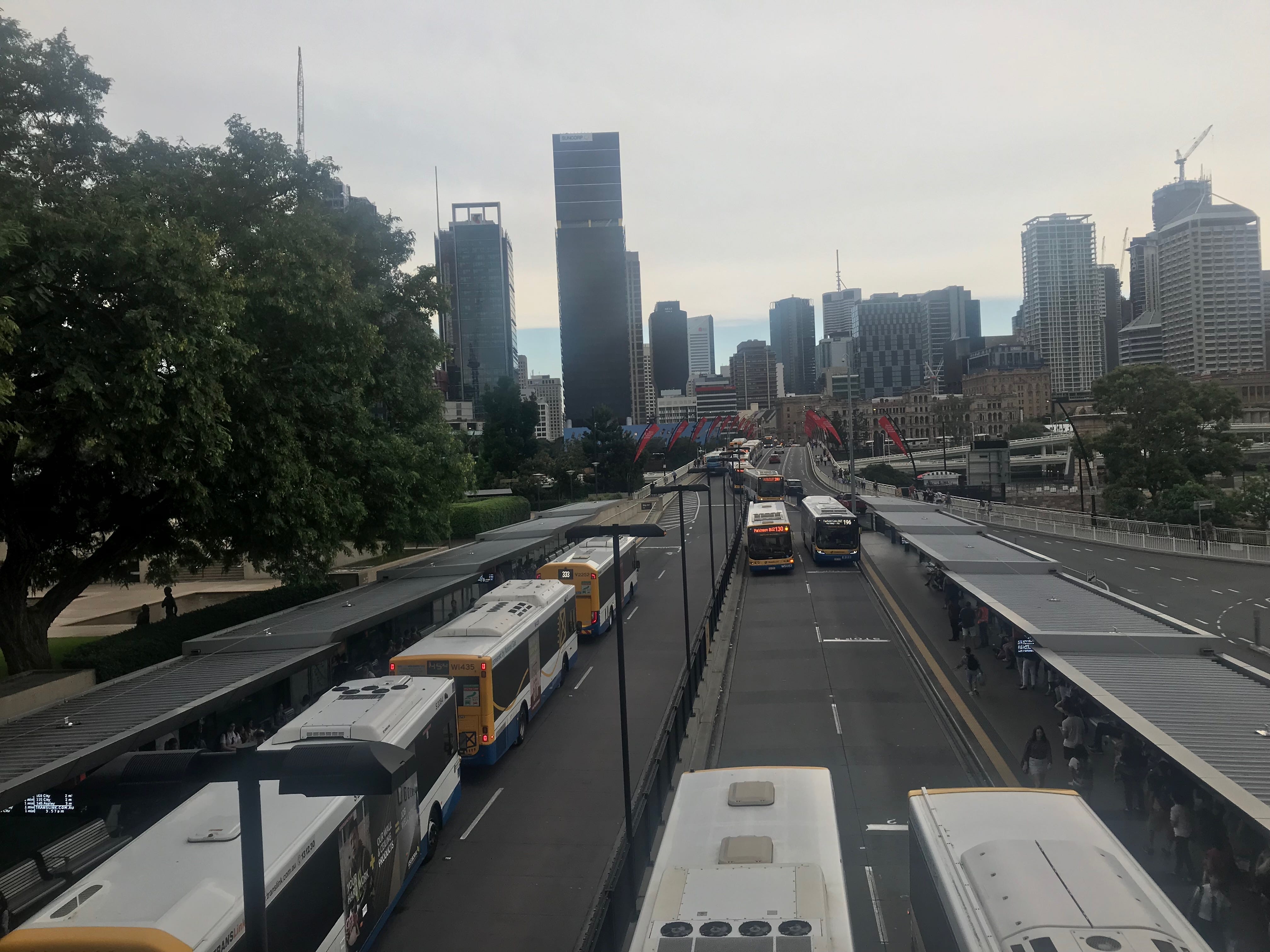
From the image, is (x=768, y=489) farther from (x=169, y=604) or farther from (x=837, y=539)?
(x=169, y=604)

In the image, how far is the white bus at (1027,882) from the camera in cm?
614

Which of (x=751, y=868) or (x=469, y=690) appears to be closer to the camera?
(x=751, y=868)

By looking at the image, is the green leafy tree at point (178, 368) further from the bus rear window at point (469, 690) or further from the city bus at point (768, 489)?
the city bus at point (768, 489)

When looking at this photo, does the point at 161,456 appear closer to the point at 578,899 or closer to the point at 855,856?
the point at 578,899

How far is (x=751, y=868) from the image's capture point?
309 inches

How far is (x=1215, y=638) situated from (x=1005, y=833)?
10.0 metres

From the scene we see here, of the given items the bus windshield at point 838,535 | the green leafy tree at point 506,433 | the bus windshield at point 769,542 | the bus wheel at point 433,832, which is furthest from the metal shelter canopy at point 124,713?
the green leafy tree at point 506,433

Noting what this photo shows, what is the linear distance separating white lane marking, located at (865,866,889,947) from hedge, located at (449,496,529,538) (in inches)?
1409

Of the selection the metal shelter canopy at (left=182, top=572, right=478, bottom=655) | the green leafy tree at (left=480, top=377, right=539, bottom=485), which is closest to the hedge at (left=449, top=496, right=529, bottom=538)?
the green leafy tree at (left=480, top=377, right=539, bottom=485)

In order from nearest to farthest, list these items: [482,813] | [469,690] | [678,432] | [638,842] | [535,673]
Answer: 1. [638,842]
2. [482,813]
3. [469,690]
4. [535,673]
5. [678,432]

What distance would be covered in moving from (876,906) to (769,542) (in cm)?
3021

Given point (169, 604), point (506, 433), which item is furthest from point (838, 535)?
point (506, 433)

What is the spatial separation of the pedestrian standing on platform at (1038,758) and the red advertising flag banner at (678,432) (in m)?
54.3

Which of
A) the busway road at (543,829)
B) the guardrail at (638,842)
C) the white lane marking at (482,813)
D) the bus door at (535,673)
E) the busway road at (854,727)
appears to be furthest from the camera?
the bus door at (535,673)
